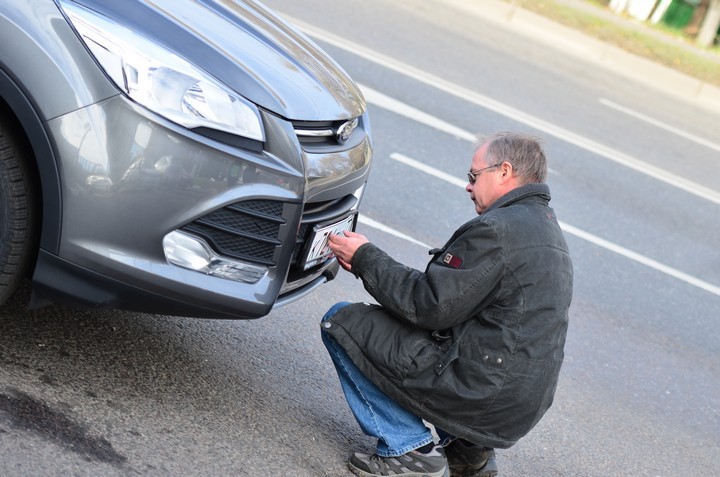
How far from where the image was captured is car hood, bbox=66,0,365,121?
294 centimetres

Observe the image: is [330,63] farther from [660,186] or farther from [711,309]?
[660,186]

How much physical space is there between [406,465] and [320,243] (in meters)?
0.79

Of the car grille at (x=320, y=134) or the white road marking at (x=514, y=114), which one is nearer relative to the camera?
the car grille at (x=320, y=134)

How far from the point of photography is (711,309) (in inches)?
249

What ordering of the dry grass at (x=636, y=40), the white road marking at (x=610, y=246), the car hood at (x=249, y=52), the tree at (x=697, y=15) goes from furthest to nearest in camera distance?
1. the tree at (x=697, y=15)
2. the dry grass at (x=636, y=40)
3. the white road marking at (x=610, y=246)
4. the car hood at (x=249, y=52)

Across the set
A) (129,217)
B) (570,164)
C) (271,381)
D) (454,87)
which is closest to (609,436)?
(271,381)

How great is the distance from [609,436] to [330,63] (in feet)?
6.59

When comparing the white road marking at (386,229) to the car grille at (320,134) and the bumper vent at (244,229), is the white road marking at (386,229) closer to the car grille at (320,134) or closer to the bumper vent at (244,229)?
the car grille at (320,134)

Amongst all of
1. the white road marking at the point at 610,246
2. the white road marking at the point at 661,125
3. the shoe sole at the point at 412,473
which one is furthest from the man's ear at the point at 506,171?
the white road marking at the point at 661,125

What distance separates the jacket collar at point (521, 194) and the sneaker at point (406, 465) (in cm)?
84

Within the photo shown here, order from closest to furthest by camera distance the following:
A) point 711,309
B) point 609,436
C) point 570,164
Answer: point 609,436, point 711,309, point 570,164

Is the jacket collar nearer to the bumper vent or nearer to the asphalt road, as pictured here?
the bumper vent

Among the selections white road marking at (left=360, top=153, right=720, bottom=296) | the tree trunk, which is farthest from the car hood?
the tree trunk

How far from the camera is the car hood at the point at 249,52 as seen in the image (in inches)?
116
